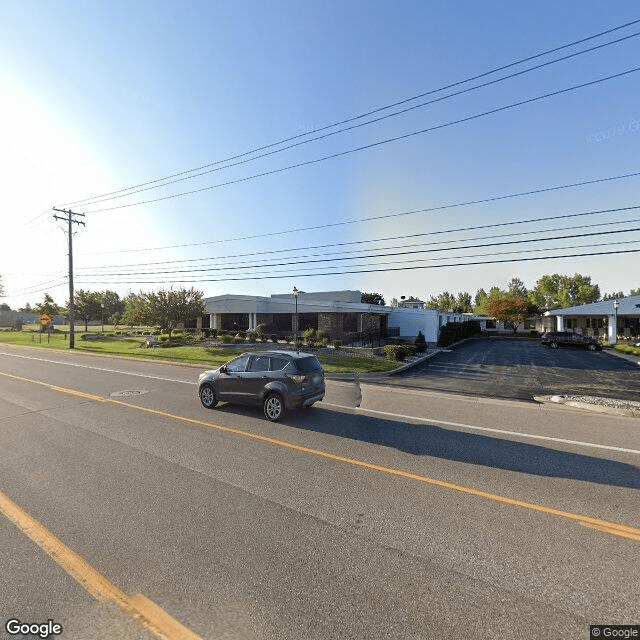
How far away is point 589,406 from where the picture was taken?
10.8m

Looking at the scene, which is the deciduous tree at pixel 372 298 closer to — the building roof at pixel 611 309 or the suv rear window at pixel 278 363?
the building roof at pixel 611 309

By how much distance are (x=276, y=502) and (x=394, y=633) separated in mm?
2410

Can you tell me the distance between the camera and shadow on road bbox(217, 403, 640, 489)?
5887 mm

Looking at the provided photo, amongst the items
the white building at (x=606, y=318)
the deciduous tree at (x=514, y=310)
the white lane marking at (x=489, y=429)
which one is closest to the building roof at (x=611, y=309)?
the white building at (x=606, y=318)

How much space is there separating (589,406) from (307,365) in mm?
8543

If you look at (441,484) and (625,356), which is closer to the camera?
(441,484)

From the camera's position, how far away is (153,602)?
10.3ft

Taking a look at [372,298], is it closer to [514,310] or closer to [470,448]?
[514,310]

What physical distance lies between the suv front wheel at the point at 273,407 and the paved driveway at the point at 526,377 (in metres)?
7.68

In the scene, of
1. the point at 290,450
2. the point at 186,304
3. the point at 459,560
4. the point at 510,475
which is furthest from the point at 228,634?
the point at 186,304

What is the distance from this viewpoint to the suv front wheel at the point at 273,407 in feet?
29.3

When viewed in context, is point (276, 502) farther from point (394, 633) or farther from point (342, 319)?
point (342, 319)

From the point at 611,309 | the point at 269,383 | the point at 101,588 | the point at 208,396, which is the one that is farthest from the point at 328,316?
the point at 101,588

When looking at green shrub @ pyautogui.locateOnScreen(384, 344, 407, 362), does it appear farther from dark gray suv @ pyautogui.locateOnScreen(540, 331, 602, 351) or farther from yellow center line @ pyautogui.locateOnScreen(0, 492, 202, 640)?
dark gray suv @ pyautogui.locateOnScreen(540, 331, 602, 351)
